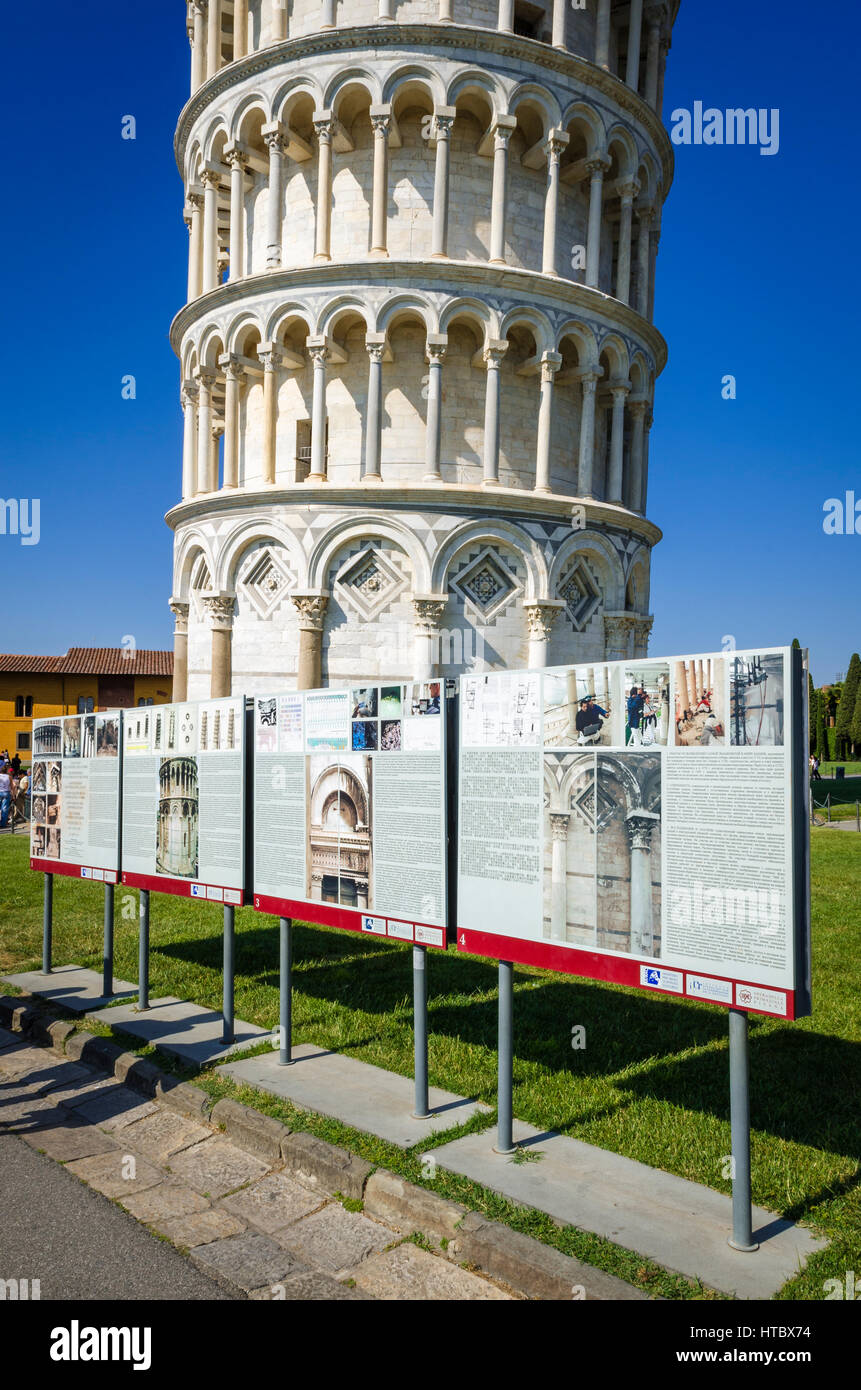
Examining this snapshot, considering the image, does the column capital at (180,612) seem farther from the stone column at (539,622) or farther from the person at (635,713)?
the person at (635,713)

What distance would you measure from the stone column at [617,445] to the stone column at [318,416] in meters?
7.71

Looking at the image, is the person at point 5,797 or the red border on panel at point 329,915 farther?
the person at point 5,797

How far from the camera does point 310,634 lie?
21812mm

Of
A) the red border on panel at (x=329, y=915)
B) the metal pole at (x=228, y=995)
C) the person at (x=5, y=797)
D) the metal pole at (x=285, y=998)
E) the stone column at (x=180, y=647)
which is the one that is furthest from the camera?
the person at (x=5, y=797)

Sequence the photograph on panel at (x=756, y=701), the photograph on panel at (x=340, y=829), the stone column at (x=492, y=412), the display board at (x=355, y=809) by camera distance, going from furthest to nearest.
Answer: the stone column at (x=492, y=412)
the photograph on panel at (x=340, y=829)
the display board at (x=355, y=809)
the photograph on panel at (x=756, y=701)

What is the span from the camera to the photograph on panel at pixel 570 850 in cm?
536

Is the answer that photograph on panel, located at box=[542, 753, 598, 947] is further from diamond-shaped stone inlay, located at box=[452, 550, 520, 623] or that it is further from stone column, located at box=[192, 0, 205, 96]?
stone column, located at box=[192, 0, 205, 96]

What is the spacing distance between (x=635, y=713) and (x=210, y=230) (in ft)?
80.1

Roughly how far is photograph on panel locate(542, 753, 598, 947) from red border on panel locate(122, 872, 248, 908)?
3.14 m

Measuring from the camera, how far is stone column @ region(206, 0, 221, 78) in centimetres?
2508

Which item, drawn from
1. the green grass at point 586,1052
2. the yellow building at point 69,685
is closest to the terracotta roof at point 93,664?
the yellow building at point 69,685

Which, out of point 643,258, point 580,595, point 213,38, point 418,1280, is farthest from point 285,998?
point 213,38

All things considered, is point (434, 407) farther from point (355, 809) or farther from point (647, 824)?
point (647, 824)
